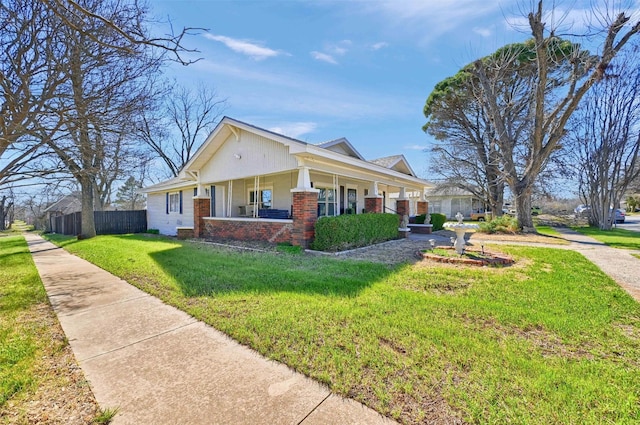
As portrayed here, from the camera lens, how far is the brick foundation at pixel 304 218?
882 centimetres

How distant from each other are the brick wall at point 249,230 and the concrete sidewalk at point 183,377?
5816 mm

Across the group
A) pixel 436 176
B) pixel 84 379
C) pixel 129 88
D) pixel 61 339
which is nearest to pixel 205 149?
pixel 129 88

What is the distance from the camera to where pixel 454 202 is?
34.4 metres

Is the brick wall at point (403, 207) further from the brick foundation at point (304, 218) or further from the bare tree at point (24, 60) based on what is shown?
the bare tree at point (24, 60)

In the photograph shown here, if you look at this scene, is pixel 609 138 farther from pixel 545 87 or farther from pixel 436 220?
pixel 436 220

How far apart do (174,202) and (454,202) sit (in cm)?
3080

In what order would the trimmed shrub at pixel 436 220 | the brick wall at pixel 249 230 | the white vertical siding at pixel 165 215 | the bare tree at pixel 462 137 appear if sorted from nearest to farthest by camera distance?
the brick wall at pixel 249 230, the white vertical siding at pixel 165 215, the trimmed shrub at pixel 436 220, the bare tree at pixel 462 137

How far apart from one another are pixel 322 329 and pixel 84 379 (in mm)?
2261

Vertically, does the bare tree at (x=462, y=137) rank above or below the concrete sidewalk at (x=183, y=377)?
above

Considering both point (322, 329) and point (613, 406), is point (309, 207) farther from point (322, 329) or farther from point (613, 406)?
point (613, 406)

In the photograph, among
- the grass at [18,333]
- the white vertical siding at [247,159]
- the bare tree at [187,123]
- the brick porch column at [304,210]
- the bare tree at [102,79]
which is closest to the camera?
the grass at [18,333]

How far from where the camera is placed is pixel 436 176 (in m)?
25.6

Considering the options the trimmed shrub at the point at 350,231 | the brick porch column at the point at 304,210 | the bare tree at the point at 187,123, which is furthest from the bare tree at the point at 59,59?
the bare tree at the point at 187,123

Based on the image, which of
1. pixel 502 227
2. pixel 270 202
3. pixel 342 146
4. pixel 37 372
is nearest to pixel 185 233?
pixel 270 202
